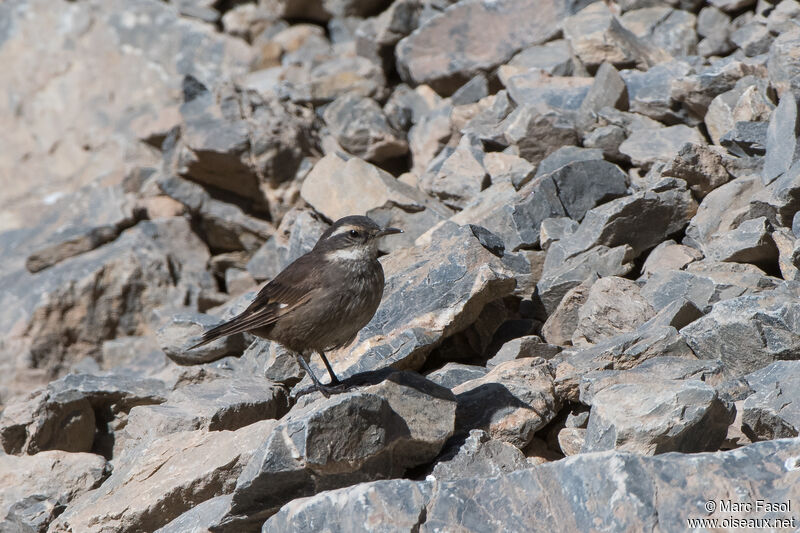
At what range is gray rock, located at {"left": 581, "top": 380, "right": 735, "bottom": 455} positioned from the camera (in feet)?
15.7

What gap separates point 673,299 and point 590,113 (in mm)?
3018

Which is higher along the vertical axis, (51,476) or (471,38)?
(471,38)

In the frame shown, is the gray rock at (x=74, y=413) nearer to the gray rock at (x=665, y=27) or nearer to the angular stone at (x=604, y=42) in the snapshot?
the angular stone at (x=604, y=42)

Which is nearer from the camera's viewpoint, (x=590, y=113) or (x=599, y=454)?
(x=599, y=454)

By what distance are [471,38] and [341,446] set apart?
23.5ft

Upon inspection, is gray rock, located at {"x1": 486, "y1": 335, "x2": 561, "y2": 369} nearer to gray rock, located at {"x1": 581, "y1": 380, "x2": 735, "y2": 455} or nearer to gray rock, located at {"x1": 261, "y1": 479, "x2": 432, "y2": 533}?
gray rock, located at {"x1": 581, "y1": 380, "x2": 735, "y2": 455}

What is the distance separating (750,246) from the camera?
22.2 ft

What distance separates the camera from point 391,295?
23.8ft

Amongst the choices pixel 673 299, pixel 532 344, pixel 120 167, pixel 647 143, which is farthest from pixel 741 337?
pixel 120 167

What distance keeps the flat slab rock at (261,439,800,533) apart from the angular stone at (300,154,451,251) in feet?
14.4

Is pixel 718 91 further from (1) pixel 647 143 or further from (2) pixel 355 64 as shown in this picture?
(2) pixel 355 64

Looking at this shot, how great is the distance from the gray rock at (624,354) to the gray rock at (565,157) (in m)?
2.62

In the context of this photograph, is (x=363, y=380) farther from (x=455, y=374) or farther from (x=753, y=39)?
(x=753, y=39)

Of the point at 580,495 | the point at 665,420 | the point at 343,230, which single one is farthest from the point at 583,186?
the point at 580,495
